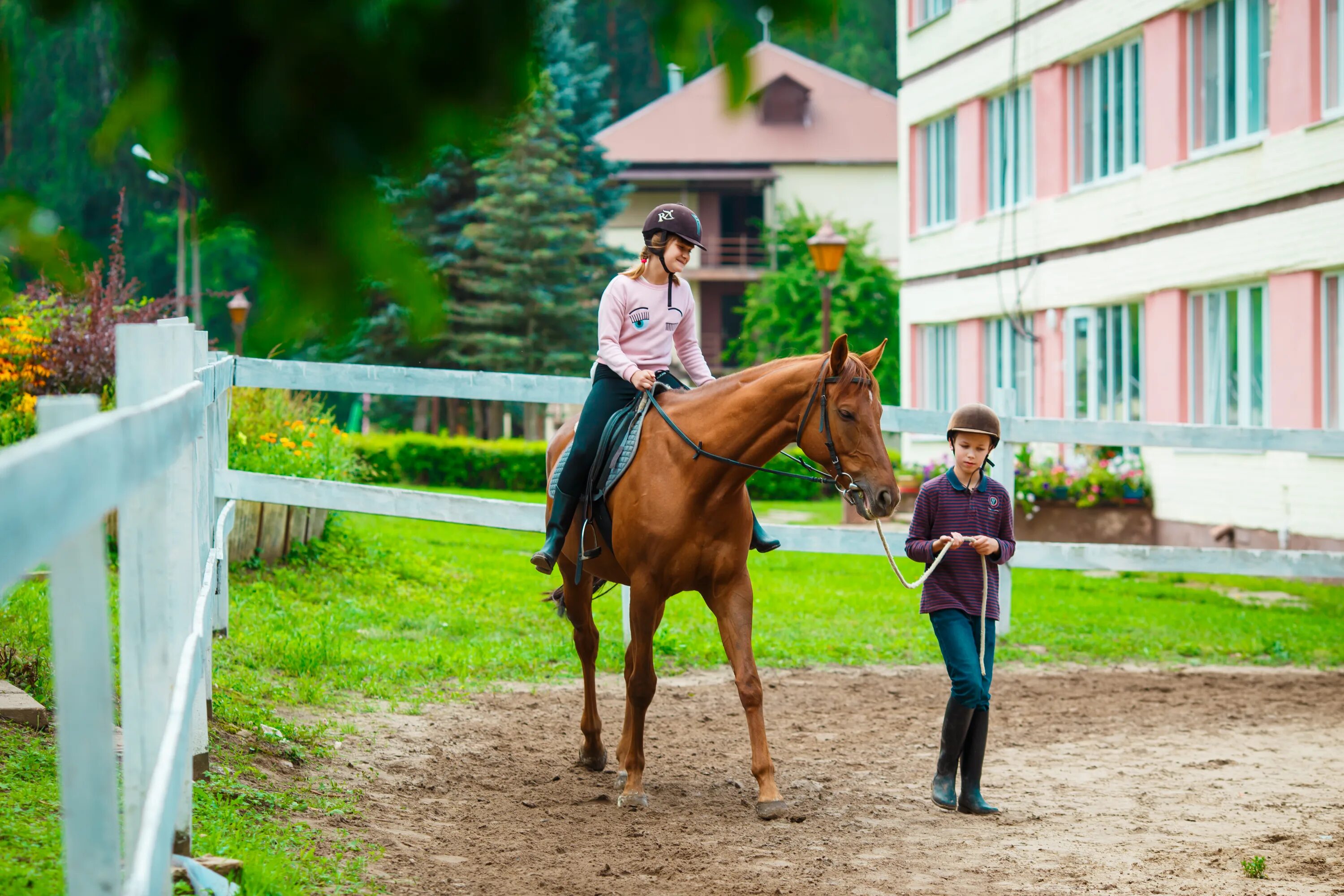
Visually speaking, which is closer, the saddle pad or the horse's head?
the horse's head

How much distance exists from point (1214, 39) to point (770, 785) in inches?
544

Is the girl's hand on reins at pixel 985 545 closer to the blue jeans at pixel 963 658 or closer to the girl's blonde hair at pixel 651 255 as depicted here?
the blue jeans at pixel 963 658

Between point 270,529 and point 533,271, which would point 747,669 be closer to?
point 270,529

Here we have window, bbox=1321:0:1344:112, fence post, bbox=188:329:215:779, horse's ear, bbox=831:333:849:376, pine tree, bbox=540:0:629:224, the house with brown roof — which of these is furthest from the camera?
the house with brown roof

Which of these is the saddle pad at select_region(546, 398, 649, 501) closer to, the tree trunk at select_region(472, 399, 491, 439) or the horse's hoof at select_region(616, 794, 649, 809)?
the horse's hoof at select_region(616, 794, 649, 809)

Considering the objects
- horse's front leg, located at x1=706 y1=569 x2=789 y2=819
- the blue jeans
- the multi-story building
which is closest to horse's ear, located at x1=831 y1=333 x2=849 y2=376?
horse's front leg, located at x1=706 y1=569 x2=789 y2=819

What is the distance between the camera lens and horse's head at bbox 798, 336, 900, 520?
18.9ft

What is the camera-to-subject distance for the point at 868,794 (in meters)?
6.25

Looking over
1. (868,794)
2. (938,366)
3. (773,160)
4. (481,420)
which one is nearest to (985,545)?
(868,794)

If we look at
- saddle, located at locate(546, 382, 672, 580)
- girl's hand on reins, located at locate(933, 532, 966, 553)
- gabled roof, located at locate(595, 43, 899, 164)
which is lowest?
girl's hand on reins, located at locate(933, 532, 966, 553)

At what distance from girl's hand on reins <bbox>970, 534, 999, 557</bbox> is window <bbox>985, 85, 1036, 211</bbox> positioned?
16.2m

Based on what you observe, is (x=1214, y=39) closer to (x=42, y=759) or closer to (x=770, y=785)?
(x=770, y=785)

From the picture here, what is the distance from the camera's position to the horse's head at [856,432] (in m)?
5.75

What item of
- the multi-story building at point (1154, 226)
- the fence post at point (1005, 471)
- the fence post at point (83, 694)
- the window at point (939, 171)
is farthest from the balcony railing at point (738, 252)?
the fence post at point (83, 694)
